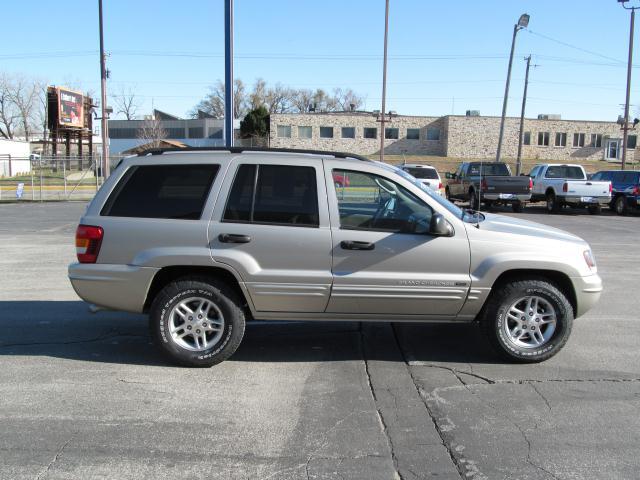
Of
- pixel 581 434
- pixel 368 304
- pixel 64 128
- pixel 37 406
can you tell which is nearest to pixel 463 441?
pixel 581 434

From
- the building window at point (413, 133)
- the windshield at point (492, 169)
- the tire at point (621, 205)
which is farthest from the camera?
the building window at point (413, 133)

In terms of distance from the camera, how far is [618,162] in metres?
60.7

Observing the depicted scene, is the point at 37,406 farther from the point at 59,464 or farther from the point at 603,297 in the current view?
the point at 603,297

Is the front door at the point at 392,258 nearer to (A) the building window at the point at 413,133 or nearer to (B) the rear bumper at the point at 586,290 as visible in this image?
(B) the rear bumper at the point at 586,290

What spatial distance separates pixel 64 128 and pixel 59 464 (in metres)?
50.8

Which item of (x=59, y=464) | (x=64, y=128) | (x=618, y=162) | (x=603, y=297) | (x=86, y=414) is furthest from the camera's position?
(x=618, y=162)

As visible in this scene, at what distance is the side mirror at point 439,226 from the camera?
16.0ft

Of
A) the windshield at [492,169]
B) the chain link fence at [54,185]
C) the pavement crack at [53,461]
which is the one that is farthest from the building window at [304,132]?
the pavement crack at [53,461]

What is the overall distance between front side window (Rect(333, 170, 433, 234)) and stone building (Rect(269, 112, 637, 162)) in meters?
57.0

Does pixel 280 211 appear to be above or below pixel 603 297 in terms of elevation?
above

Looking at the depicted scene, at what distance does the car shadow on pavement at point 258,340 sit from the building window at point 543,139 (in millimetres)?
62005

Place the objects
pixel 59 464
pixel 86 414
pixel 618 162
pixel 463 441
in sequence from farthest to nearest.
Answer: pixel 618 162
pixel 86 414
pixel 463 441
pixel 59 464

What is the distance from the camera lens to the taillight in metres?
5.08

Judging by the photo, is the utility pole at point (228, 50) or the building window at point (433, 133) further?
the building window at point (433, 133)
